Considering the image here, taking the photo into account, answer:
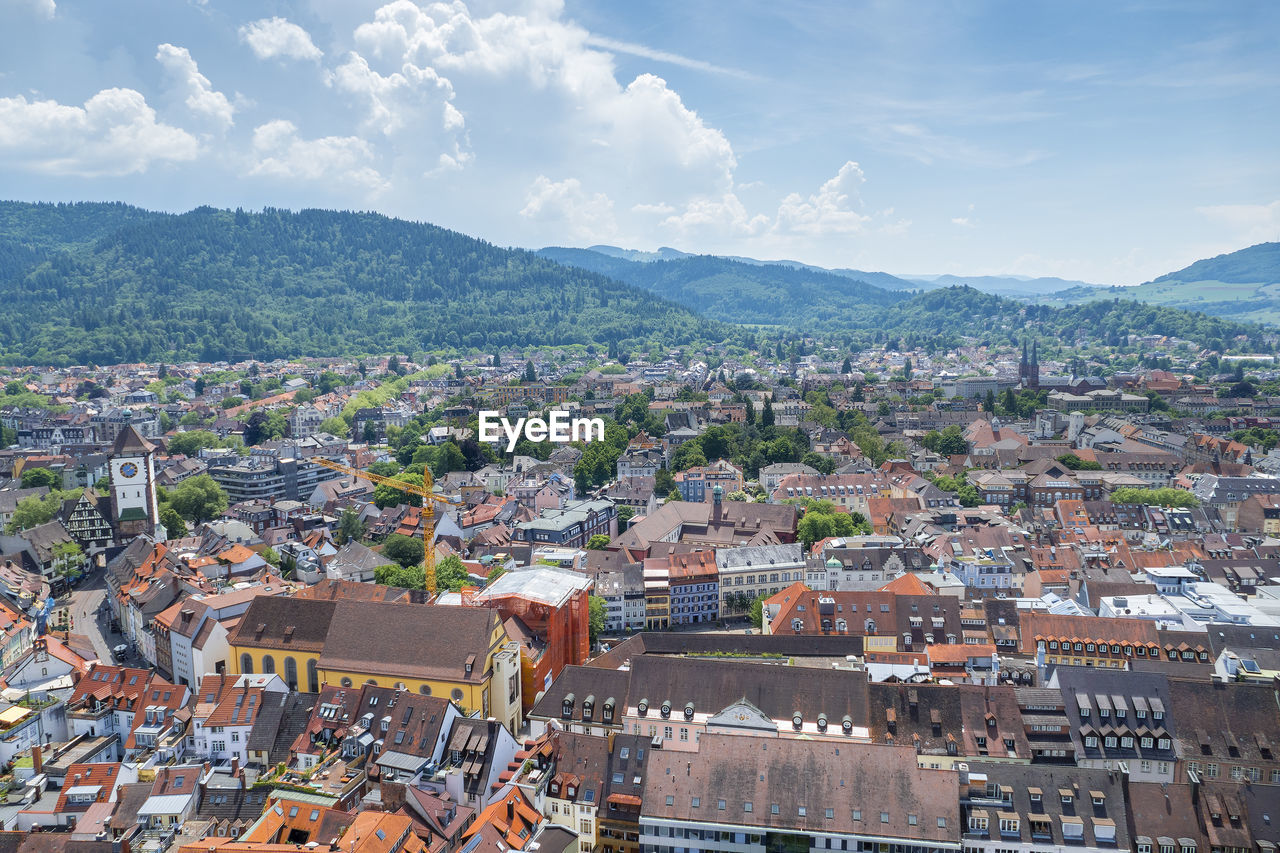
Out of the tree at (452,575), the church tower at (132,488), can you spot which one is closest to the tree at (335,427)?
the church tower at (132,488)

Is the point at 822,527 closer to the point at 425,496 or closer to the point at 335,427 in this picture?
the point at 425,496

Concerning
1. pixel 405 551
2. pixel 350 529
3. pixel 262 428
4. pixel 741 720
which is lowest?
pixel 350 529

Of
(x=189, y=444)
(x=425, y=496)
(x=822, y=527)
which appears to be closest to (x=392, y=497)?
(x=425, y=496)

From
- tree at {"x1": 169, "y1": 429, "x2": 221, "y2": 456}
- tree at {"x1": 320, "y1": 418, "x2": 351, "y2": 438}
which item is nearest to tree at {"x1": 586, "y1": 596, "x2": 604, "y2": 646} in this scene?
tree at {"x1": 169, "y1": 429, "x2": 221, "y2": 456}

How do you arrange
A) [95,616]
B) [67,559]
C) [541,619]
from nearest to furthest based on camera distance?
[541,619], [95,616], [67,559]

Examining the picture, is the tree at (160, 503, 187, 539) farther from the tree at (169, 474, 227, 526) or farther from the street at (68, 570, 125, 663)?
the street at (68, 570, 125, 663)

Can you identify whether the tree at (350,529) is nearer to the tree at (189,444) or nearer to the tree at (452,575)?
the tree at (452,575)
